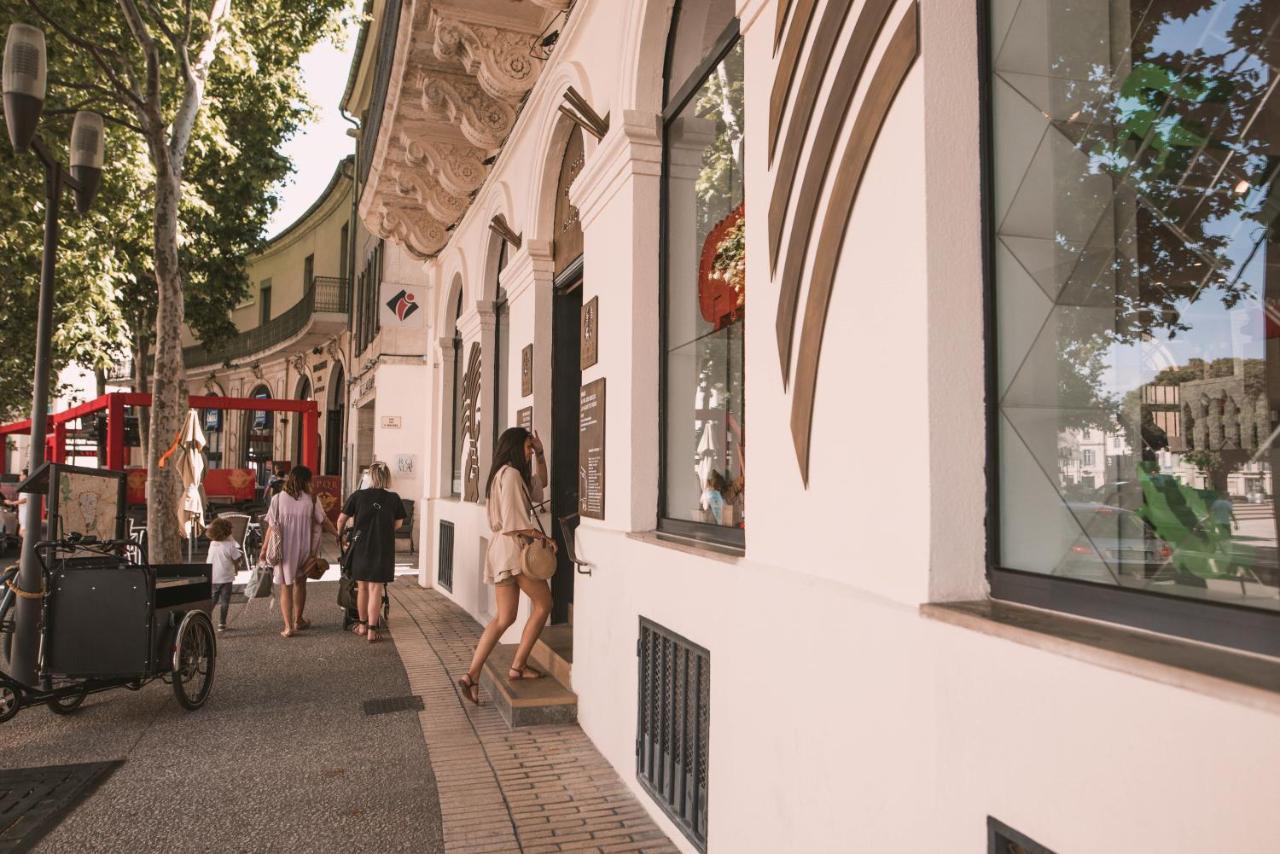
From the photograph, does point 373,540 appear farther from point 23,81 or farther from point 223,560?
point 23,81

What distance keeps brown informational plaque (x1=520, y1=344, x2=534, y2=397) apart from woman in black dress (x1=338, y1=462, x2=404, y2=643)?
1.98 metres

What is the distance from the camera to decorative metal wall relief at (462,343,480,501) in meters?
9.60

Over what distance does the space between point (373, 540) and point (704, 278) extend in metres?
5.21

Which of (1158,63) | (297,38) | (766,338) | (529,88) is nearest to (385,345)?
(297,38)

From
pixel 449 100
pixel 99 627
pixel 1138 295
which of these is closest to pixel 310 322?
pixel 449 100

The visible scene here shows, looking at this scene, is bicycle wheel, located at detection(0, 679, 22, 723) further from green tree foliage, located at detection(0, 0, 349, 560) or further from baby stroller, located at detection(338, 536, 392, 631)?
green tree foliage, located at detection(0, 0, 349, 560)

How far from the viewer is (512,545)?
18.6 feet

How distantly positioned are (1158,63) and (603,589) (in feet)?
12.3

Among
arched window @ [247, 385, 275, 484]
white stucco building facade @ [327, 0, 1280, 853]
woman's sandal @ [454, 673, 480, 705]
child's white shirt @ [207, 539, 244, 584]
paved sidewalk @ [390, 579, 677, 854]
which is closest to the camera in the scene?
white stucco building facade @ [327, 0, 1280, 853]

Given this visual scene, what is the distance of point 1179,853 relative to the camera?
1.51 metres

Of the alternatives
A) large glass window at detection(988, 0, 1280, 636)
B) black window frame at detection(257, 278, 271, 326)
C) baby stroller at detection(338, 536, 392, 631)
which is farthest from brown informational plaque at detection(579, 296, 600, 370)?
black window frame at detection(257, 278, 271, 326)

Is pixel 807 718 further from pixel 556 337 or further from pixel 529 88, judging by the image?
pixel 529 88

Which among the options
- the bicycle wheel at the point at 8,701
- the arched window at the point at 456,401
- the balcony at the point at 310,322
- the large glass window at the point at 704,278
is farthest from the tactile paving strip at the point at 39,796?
the balcony at the point at 310,322

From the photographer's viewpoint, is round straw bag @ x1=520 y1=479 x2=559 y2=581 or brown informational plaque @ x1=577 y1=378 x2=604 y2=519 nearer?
brown informational plaque @ x1=577 y1=378 x2=604 y2=519
